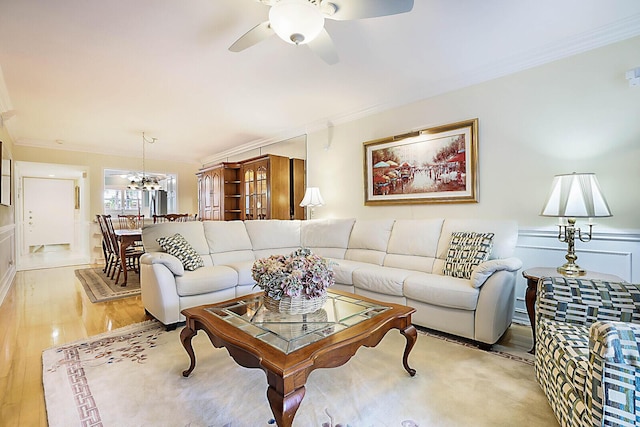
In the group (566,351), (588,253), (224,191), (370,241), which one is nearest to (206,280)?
(370,241)

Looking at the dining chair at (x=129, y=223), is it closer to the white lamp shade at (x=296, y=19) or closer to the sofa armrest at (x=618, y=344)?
the white lamp shade at (x=296, y=19)

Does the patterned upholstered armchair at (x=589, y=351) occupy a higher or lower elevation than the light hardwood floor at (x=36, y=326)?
higher

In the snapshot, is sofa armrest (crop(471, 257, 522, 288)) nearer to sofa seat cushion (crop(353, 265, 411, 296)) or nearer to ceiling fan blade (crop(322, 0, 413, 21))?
sofa seat cushion (crop(353, 265, 411, 296))

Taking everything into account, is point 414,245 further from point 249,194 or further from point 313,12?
point 249,194

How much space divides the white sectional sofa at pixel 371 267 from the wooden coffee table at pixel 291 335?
0.42m

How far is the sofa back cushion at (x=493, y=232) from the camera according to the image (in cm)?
272

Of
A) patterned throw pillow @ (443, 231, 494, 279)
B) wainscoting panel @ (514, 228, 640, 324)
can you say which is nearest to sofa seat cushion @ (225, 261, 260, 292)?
patterned throw pillow @ (443, 231, 494, 279)

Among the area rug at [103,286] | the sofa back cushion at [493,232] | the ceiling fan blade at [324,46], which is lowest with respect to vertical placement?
the area rug at [103,286]

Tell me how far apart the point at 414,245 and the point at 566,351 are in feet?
6.35

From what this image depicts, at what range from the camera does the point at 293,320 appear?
175cm

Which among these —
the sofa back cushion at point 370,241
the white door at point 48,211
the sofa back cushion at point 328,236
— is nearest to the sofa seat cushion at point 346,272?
the sofa back cushion at point 370,241

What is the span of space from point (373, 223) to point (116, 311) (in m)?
3.05

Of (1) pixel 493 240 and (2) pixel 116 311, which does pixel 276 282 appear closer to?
(1) pixel 493 240

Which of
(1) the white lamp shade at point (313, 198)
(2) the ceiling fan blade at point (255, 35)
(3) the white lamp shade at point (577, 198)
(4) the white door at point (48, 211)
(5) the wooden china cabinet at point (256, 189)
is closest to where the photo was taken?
(2) the ceiling fan blade at point (255, 35)
